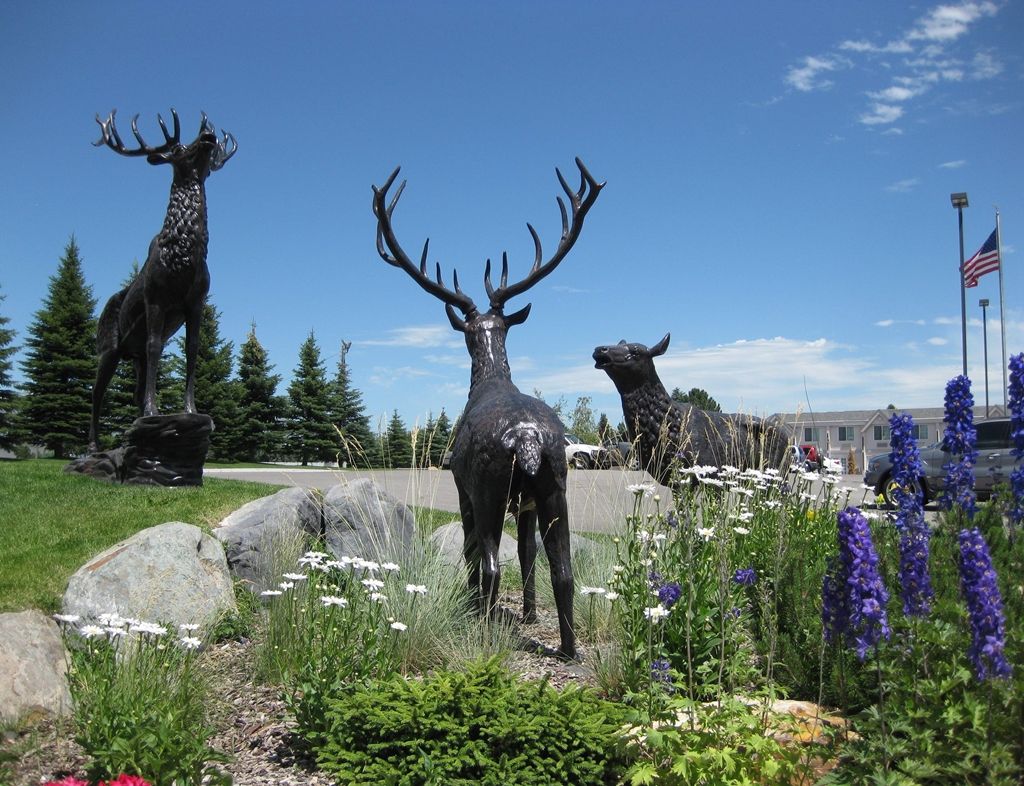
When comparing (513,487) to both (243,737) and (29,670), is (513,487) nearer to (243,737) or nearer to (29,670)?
(243,737)

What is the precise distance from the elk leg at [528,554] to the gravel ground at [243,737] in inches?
27.5

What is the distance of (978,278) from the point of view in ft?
83.9

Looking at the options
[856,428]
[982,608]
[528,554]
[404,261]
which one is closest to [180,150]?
[404,261]

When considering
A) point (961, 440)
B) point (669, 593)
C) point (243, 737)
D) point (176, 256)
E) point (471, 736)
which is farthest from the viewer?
point (176, 256)

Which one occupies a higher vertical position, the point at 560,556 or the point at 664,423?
the point at 664,423

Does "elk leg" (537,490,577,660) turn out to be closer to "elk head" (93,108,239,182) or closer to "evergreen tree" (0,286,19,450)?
"elk head" (93,108,239,182)

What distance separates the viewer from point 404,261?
6676 millimetres

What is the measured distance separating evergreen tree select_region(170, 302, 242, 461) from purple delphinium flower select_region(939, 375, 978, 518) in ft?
95.8

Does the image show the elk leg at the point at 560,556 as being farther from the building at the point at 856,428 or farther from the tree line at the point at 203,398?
the building at the point at 856,428

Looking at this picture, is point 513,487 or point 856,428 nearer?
point 513,487

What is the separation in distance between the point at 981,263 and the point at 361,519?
82.1ft

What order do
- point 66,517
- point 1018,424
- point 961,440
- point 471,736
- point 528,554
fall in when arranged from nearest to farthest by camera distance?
point 1018,424 → point 961,440 → point 471,736 → point 528,554 → point 66,517

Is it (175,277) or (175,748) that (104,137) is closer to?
(175,277)

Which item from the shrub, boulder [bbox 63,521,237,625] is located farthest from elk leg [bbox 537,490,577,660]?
boulder [bbox 63,521,237,625]
